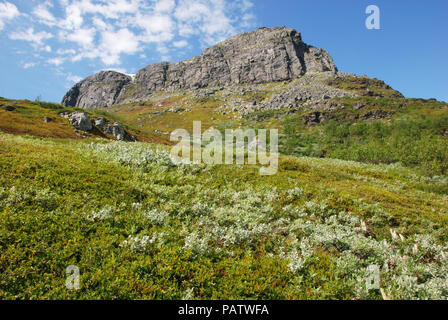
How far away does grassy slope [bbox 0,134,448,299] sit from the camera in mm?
5215

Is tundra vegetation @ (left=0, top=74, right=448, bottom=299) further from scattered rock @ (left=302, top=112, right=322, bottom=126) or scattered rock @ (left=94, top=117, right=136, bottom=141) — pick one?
scattered rock @ (left=302, top=112, right=322, bottom=126)

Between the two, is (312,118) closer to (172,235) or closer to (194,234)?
(194,234)

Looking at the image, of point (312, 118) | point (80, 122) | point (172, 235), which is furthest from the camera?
point (312, 118)

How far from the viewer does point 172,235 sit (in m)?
7.16

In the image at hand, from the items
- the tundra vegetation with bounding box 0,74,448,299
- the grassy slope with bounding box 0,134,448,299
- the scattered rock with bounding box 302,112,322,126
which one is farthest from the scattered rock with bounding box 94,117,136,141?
the scattered rock with bounding box 302,112,322,126

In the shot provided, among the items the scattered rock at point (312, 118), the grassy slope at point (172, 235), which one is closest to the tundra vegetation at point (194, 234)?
the grassy slope at point (172, 235)

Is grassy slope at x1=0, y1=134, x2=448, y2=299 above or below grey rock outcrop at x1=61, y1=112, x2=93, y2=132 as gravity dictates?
below

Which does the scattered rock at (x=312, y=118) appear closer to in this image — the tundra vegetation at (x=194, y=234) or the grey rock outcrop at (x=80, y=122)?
the grey rock outcrop at (x=80, y=122)

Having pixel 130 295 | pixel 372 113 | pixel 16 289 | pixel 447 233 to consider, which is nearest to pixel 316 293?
pixel 130 295

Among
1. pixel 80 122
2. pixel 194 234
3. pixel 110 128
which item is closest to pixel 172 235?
pixel 194 234

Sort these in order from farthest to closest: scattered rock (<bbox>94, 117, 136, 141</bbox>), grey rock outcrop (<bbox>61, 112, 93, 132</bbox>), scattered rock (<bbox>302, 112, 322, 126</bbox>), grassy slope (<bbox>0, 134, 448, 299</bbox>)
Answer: scattered rock (<bbox>302, 112, 322, 126</bbox>) < scattered rock (<bbox>94, 117, 136, 141</bbox>) < grey rock outcrop (<bbox>61, 112, 93, 132</bbox>) < grassy slope (<bbox>0, 134, 448, 299</bbox>)

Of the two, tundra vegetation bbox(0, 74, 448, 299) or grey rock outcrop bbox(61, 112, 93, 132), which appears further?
grey rock outcrop bbox(61, 112, 93, 132)

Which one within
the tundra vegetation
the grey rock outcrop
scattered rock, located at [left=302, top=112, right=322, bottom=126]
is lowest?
the tundra vegetation

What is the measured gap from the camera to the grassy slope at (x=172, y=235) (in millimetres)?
5215
